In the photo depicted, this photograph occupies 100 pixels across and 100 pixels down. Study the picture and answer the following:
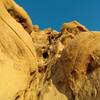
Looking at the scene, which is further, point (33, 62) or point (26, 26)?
point (26, 26)

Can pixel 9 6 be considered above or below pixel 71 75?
above

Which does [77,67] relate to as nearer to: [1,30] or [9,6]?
[1,30]

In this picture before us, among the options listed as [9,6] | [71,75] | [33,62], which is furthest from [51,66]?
[9,6]

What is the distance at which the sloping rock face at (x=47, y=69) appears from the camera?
1287 cm

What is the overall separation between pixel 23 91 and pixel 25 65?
1285mm

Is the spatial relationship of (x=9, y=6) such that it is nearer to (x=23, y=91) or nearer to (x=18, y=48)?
(x=18, y=48)

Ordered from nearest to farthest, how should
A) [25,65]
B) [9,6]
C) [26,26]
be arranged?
1. [25,65]
2. [9,6]
3. [26,26]

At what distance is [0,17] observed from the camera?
595 inches

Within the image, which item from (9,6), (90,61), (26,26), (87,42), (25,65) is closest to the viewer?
(90,61)

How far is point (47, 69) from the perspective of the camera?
15547mm

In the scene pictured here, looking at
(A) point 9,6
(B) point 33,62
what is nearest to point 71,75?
(B) point 33,62

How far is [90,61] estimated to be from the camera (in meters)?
13.1

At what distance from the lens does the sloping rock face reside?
12.9 meters

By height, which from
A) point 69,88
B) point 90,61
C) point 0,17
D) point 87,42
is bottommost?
point 69,88
